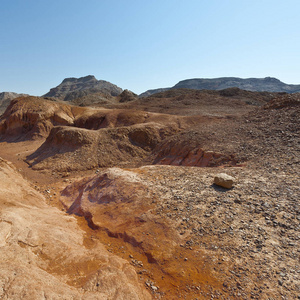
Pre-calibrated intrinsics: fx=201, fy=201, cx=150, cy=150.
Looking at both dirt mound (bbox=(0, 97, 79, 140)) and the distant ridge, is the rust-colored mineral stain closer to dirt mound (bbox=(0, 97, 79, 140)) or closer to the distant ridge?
dirt mound (bbox=(0, 97, 79, 140))

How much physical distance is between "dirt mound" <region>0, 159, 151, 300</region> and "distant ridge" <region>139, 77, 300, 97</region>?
4158 inches

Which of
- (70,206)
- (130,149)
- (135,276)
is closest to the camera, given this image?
(135,276)

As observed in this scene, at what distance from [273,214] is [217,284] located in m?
2.60

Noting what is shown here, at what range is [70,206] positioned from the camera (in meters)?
8.88

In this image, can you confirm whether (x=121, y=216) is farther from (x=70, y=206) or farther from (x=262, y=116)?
(x=262, y=116)

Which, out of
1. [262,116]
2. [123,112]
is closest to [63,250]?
[262,116]

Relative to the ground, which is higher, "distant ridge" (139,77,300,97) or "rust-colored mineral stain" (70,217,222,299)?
"distant ridge" (139,77,300,97)

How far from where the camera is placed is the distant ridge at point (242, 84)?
96.0m

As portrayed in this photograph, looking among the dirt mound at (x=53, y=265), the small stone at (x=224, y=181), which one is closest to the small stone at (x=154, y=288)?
the dirt mound at (x=53, y=265)

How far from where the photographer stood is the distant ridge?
315 feet

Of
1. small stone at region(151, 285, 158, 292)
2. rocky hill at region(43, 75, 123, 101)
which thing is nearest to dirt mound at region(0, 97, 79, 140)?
small stone at region(151, 285, 158, 292)

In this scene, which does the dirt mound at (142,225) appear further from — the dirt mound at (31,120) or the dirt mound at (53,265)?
the dirt mound at (31,120)

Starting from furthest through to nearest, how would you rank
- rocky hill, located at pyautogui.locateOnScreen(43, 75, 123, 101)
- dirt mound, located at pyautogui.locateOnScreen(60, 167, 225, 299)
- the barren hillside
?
1. rocky hill, located at pyautogui.locateOnScreen(43, 75, 123, 101)
2. dirt mound, located at pyautogui.locateOnScreen(60, 167, 225, 299)
3. the barren hillside

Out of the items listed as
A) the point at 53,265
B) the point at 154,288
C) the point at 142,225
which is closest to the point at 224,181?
the point at 142,225
